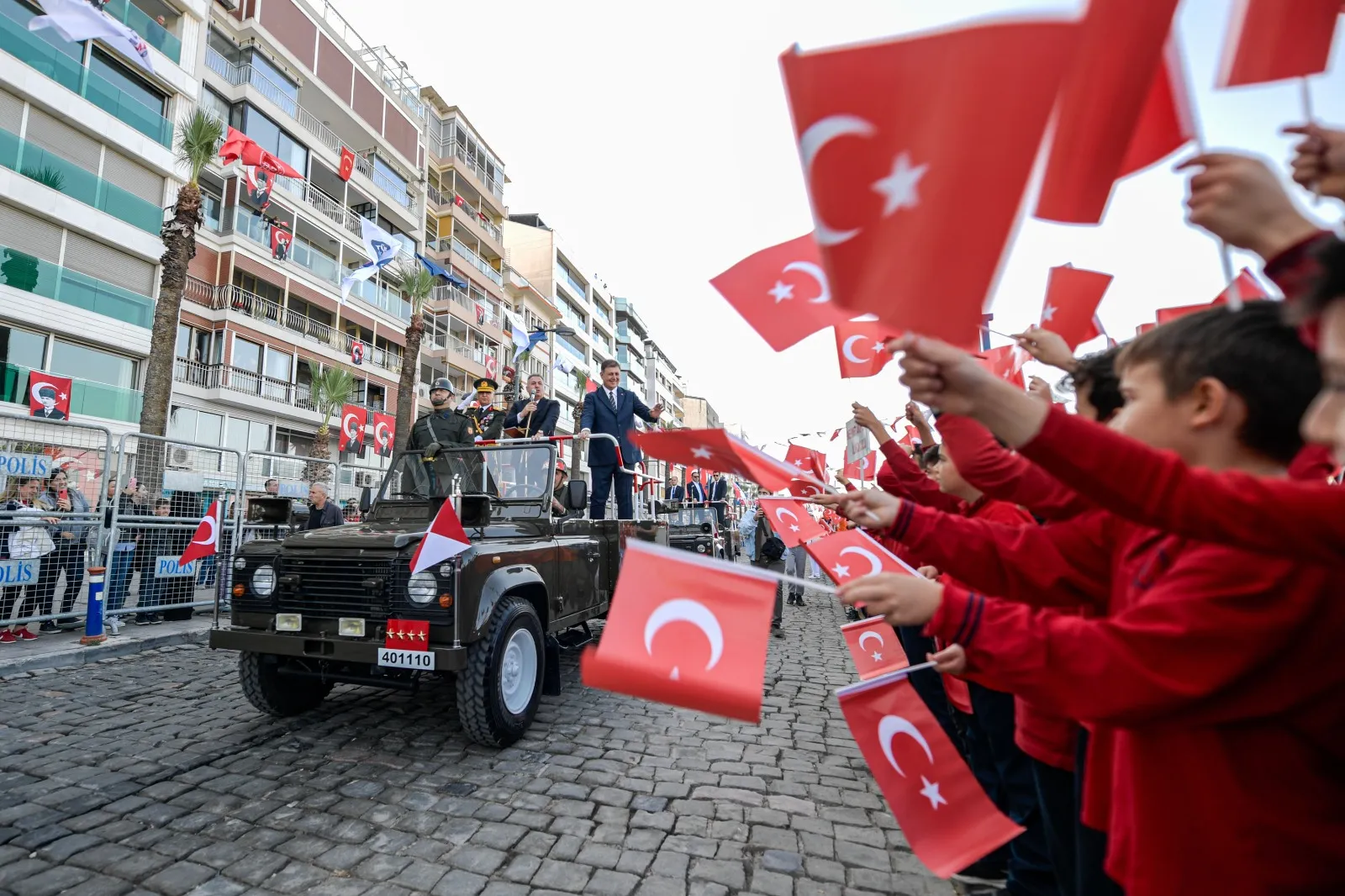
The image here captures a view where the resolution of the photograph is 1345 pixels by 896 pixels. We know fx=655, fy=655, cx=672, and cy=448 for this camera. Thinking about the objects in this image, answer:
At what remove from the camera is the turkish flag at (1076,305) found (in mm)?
2723

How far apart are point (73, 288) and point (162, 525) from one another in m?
16.2

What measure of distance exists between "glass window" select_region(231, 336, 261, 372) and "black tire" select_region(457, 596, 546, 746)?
24911mm

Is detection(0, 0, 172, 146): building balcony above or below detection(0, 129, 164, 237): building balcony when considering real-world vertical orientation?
above

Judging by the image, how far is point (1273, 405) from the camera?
3.84ft

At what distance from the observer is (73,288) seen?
1867 cm

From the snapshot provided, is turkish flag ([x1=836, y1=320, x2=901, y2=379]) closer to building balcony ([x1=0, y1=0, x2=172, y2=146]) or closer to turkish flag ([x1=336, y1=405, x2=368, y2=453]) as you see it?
turkish flag ([x1=336, y1=405, x2=368, y2=453])

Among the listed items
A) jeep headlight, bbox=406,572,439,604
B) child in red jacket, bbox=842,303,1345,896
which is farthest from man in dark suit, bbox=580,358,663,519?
child in red jacket, bbox=842,303,1345,896

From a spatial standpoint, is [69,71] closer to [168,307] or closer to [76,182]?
[76,182]

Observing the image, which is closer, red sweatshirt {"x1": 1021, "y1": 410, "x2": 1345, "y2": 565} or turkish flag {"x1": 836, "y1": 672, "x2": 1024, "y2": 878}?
red sweatshirt {"x1": 1021, "y1": 410, "x2": 1345, "y2": 565}

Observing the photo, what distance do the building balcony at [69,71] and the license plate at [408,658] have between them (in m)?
22.1

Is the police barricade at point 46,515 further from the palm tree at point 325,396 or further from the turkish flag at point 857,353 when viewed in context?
the palm tree at point 325,396

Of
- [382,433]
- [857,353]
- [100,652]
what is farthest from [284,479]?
[857,353]

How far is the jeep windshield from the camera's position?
5.62m

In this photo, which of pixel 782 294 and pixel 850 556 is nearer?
pixel 782 294
